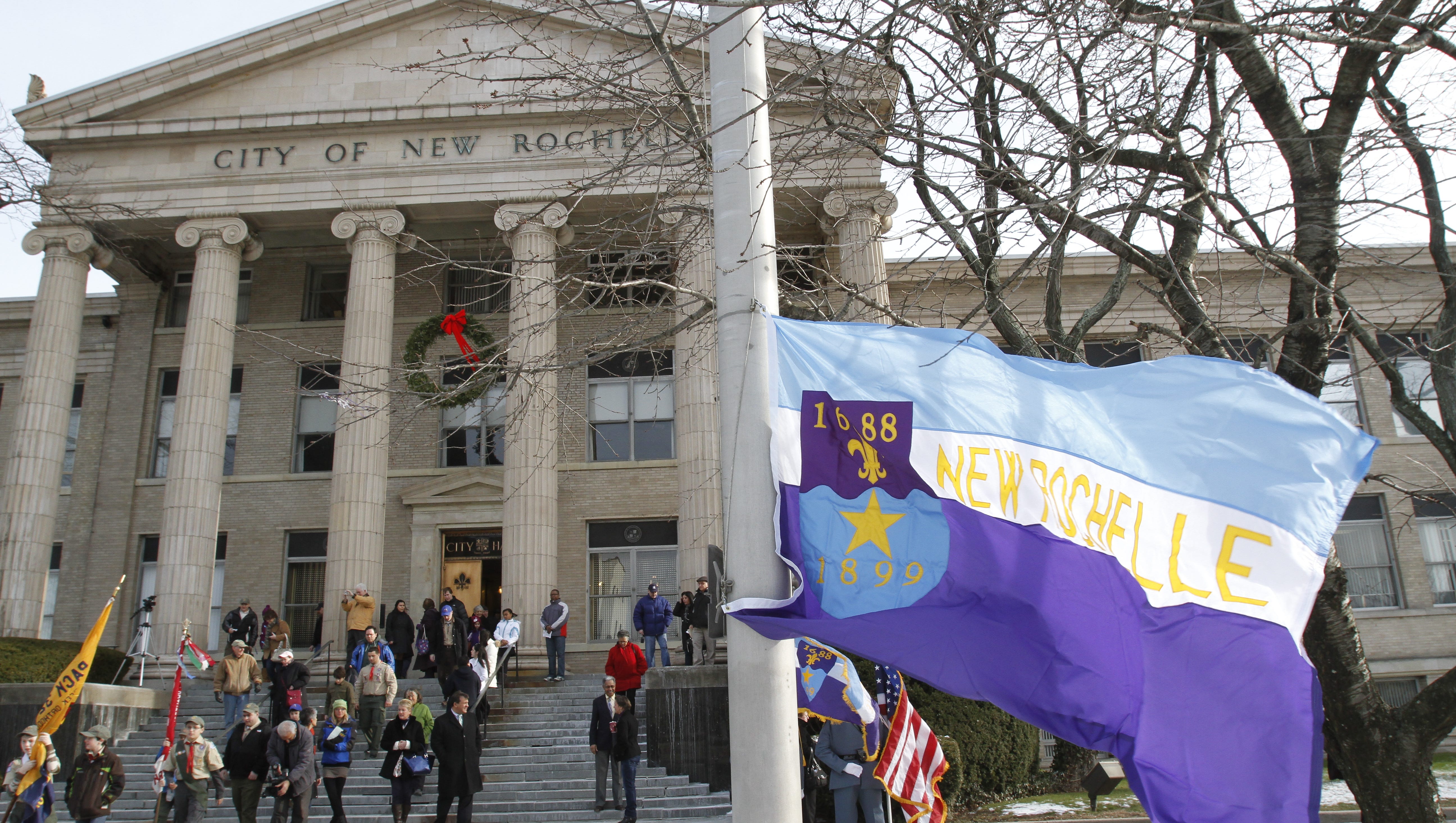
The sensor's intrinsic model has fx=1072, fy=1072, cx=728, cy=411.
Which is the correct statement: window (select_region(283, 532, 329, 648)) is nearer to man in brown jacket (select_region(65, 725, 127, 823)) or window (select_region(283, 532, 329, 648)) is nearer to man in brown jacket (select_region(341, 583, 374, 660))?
man in brown jacket (select_region(341, 583, 374, 660))

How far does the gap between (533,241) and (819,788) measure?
48.2 feet

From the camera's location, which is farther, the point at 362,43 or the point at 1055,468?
the point at 362,43

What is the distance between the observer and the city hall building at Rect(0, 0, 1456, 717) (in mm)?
22797

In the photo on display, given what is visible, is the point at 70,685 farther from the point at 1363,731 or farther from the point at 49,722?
the point at 1363,731

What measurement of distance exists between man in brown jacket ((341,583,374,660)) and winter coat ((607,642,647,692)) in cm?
549

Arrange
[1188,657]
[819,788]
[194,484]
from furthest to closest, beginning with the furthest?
[194,484], [819,788], [1188,657]

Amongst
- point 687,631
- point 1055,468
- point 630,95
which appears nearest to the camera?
point 1055,468

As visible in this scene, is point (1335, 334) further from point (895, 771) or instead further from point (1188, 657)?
point (895, 771)

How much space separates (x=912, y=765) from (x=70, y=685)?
11.3 meters

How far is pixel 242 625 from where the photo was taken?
1953cm

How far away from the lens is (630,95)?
8336 millimetres

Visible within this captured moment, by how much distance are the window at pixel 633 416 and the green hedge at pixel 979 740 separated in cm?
1293

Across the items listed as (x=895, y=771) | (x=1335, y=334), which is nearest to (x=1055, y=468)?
(x=1335, y=334)

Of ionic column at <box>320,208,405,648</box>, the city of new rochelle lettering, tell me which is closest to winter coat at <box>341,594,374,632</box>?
ionic column at <box>320,208,405,648</box>
